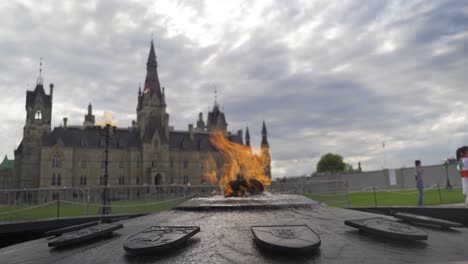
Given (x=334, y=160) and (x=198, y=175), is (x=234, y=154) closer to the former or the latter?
(x=198, y=175)

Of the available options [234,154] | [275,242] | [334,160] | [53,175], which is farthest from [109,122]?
[334,160]

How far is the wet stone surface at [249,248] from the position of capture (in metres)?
2.36

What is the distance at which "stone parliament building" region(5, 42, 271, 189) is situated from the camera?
58375mm

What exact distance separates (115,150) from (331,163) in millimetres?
51003

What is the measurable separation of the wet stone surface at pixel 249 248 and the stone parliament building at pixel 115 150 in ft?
187

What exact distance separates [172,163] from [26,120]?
28135 millimetres

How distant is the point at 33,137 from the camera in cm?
5988

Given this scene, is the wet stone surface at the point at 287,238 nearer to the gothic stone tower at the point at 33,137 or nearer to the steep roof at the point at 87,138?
the steep roof at the point at 87,138

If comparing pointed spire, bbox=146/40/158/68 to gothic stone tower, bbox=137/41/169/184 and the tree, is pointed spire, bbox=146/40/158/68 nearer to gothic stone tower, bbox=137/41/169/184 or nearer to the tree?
gothic stone tower, bbox=137/41/169/184

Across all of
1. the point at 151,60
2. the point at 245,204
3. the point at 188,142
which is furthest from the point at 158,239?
the point at 151,60

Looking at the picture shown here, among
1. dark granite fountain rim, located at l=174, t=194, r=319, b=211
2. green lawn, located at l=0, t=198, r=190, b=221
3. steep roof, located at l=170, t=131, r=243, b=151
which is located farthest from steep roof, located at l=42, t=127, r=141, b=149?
dark granite fountain rim, located at l=174, t=194, r=319, b=211

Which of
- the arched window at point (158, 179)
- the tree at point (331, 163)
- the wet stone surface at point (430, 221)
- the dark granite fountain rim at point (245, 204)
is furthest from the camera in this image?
the tree at point (331, 163)

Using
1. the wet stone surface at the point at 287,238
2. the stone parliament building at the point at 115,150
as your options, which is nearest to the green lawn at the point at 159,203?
the wet stone surface at the point at 287,238

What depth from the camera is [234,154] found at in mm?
7098
